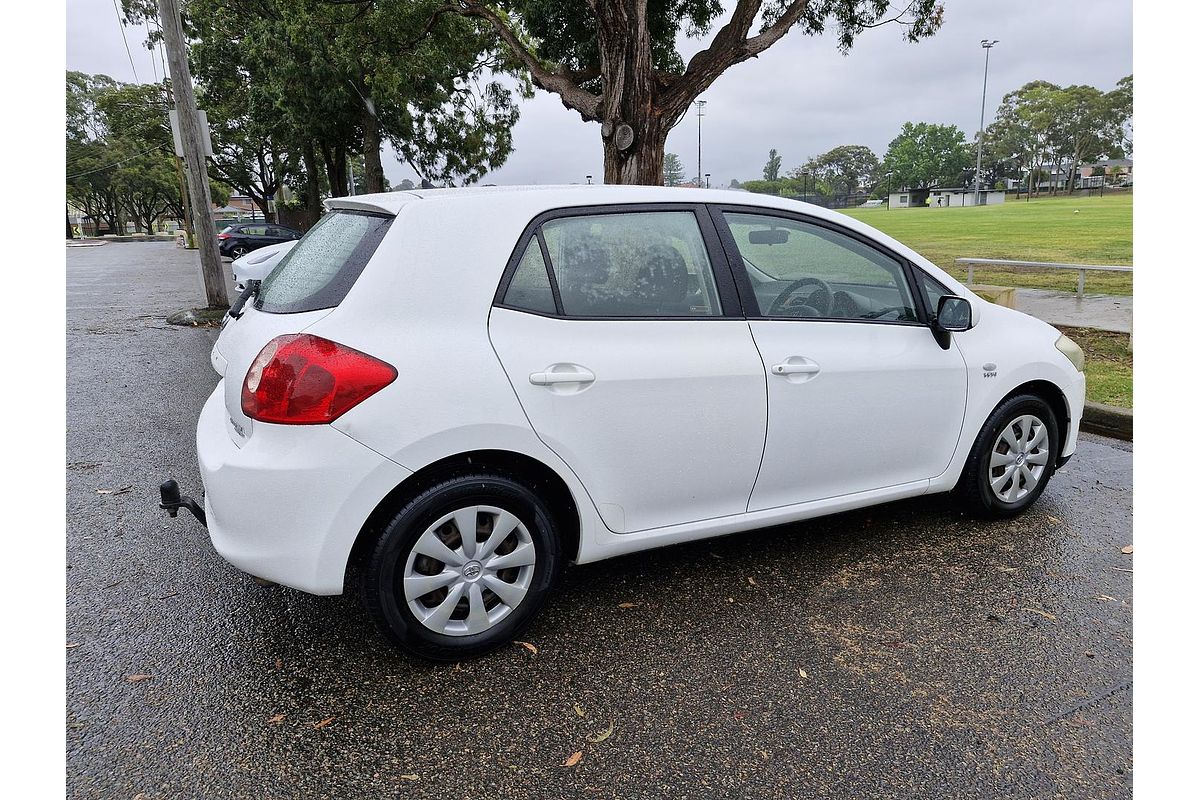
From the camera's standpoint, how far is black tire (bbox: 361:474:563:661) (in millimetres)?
2650

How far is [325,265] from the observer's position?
2.90 m

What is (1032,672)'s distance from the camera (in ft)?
9.27

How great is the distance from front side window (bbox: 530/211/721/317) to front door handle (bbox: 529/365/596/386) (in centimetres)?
22

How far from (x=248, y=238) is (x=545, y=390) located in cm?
3279

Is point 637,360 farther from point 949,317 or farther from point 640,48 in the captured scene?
point 640,48

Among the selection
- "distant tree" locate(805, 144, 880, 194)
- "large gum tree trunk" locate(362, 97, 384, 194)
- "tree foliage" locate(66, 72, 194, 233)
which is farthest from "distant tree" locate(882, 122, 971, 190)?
"large gum tree trunk" locate(362, 97, 384, 194)

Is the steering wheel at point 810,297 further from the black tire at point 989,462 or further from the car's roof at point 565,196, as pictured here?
the black tire at point 989,462

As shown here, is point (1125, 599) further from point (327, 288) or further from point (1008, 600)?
point (327, 288)

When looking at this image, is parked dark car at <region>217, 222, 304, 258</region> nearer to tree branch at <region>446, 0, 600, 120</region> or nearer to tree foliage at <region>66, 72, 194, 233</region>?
tree branch at <region>446, 0, 600, 120</region>

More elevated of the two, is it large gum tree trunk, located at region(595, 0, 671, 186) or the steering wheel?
large gum tree trunk, located at region(595, 0, 671, 186)

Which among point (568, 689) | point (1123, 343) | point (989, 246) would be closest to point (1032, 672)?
point (568, 689)

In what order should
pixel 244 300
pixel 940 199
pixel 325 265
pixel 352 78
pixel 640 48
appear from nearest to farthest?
1. pixel 325 265
2. pixel 244 300
3. pixel 640 48
4. pixel 352 78
5. pixel 940 199

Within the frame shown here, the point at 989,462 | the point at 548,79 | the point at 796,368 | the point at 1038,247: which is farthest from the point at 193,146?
the point at 1038,247

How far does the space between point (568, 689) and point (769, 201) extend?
2.15 metres
